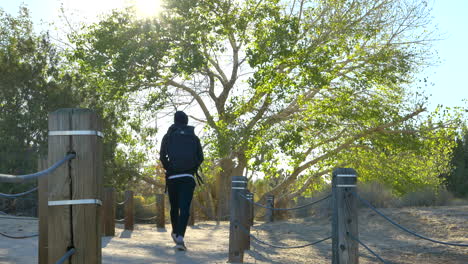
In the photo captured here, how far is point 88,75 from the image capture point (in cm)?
2158

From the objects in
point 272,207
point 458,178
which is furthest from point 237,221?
point 458,178

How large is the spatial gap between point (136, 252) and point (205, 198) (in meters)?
Result: 17.2

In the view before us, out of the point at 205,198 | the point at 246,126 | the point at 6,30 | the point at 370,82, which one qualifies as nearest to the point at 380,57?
the point at 370,82

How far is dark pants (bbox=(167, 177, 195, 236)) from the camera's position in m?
8.27

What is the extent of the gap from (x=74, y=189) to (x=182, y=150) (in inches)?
175

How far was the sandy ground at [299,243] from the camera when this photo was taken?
27.1 ft

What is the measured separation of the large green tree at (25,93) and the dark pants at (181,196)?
1345 cm

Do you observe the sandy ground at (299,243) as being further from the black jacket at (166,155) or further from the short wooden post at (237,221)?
the black jacket at (166,155)

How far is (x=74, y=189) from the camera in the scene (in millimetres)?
3768

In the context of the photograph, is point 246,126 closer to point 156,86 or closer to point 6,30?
point 156,86

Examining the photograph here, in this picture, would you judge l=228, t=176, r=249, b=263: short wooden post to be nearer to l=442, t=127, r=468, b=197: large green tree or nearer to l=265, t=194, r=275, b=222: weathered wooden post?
l=265, t=194, r=275, b=222: weathered wooden post

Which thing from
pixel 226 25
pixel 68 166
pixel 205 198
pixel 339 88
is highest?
pixel 226 25

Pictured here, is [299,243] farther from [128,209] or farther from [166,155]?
[166,155]

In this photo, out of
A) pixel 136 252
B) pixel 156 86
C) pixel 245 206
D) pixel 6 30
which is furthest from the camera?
pixel 6 30
